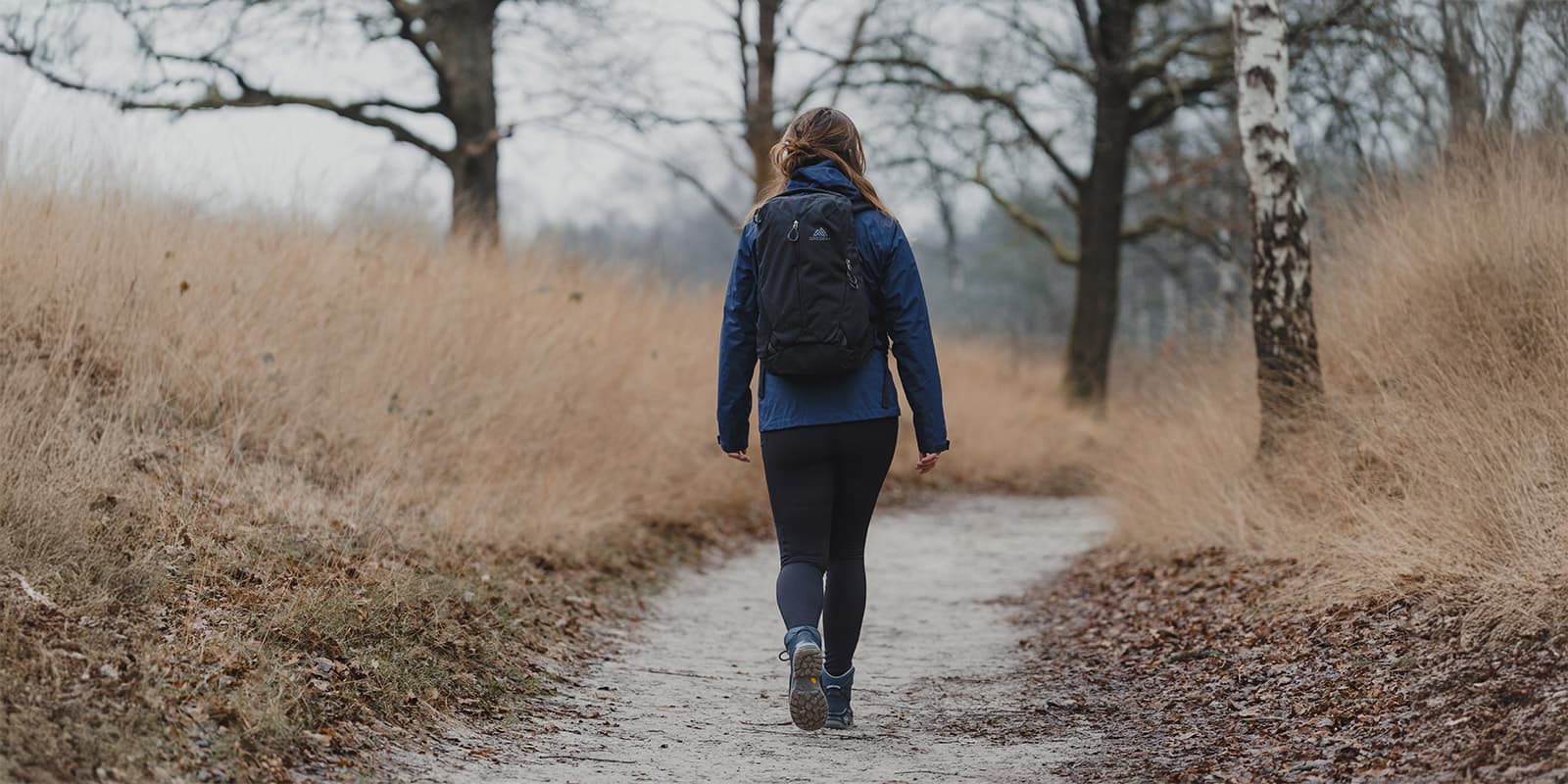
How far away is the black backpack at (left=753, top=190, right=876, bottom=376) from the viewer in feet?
13.9

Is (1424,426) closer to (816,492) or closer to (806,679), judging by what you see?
(816,492)

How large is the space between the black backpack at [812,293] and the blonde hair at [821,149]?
22 cm

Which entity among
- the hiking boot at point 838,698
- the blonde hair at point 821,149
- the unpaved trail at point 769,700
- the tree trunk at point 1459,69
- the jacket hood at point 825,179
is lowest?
the unpaved trail at point 769,700

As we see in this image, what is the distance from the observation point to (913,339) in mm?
4457

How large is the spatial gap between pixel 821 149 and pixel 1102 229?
15.1 metres

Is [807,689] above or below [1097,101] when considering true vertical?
below

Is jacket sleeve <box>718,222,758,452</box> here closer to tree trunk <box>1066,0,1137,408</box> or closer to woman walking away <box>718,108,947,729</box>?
woman walking away <box>718,108,947,729</box>

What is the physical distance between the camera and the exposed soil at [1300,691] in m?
3.69

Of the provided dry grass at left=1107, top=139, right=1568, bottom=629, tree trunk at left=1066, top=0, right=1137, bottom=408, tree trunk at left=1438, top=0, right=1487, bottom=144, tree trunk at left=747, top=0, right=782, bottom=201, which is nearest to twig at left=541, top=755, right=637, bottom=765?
dry grass at left=1107, top=139, right=1568, bottom=629

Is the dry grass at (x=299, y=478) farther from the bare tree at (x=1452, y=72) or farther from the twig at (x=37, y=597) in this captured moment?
the bare tree at (x=1452, y=72)

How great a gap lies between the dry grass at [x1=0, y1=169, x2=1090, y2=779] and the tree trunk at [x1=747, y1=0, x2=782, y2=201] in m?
4.68

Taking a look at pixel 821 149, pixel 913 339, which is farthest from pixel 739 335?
pixel 821 149

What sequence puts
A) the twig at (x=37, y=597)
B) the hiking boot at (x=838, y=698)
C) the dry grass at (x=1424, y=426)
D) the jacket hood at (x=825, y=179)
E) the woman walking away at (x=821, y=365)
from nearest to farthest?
the twig at (x=37, y=597), the woman walking away at (x=821, y=365), the jacket hood at (x=825, y=179), the hiking boot at (x=838, y=698), the dry grass at (x=1424, y=426)

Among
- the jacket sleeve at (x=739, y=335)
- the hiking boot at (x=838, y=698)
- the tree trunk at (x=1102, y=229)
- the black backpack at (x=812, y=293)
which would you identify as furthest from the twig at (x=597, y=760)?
the tree trunk at (x=1102, y=229)
